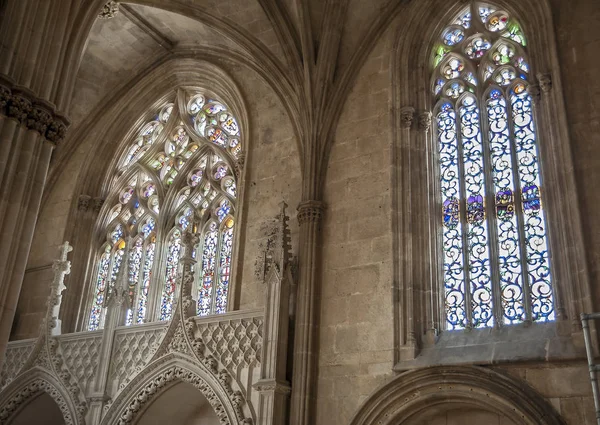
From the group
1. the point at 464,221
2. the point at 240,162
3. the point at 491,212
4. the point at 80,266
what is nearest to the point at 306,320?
the point at 464,221

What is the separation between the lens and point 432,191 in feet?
37.9

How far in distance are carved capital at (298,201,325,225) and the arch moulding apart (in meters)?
3.13

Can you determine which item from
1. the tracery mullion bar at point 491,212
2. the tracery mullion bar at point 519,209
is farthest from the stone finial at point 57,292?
the tracery mullion bar at point 519,209

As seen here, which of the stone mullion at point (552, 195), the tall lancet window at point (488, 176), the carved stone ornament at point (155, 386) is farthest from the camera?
the carved stone ornament at point (155, 386)

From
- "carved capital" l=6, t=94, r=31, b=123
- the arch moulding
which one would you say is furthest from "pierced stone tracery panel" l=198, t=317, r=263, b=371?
"carved capital" l=6, t=94, r=31, b=123

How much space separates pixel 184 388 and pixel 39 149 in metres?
4.81

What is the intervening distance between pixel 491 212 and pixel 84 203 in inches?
348

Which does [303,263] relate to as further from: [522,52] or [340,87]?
[522,52]

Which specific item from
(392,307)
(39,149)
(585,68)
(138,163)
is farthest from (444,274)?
(138,163)

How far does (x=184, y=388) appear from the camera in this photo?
11.6 m

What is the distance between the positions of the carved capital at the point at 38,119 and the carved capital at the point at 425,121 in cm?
608

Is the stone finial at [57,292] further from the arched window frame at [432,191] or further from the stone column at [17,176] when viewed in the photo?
the arched window frame at [432,191]

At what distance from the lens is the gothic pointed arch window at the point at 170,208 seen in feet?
45.2

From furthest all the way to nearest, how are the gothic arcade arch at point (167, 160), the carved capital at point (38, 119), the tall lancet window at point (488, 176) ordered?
the gothic arcade arch at point (167, 160), the tall lancet window at point (488, 176), the carved capital at point (38, 119)
